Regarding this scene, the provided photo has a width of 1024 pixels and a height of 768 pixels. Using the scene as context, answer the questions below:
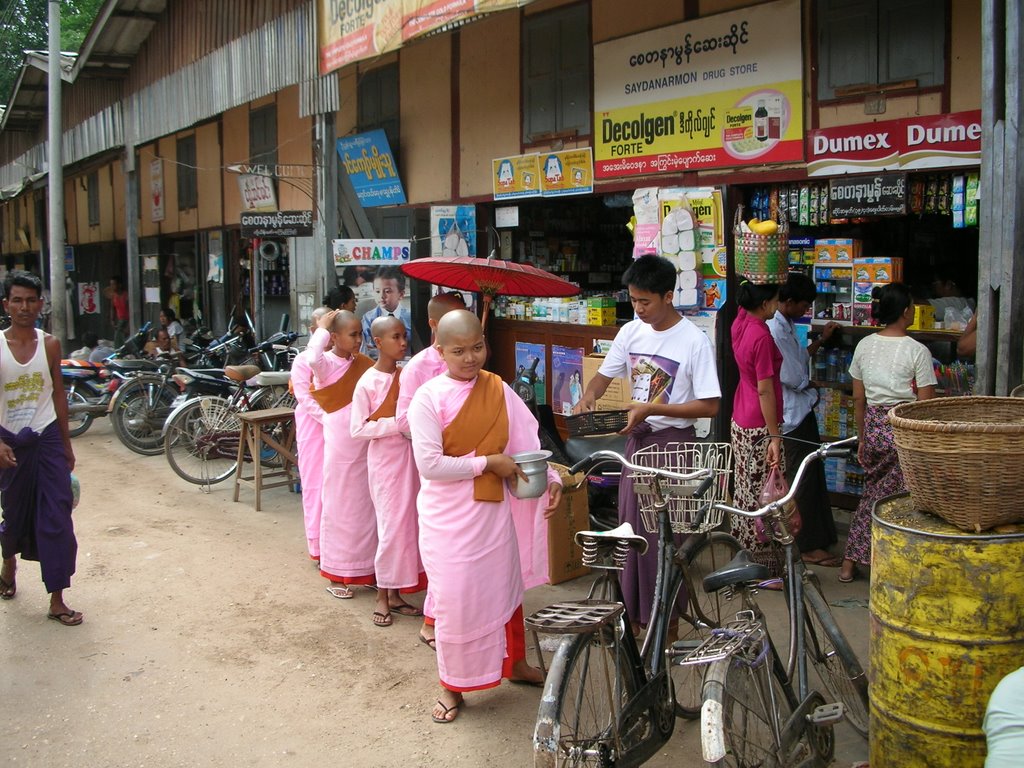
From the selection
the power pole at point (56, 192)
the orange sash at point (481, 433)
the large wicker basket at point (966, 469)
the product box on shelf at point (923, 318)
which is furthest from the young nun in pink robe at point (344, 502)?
the power pole at point (56, 192)

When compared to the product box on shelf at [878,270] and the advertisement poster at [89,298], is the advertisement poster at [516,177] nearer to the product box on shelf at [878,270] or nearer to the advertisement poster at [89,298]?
the product box on shelf at [878,270]

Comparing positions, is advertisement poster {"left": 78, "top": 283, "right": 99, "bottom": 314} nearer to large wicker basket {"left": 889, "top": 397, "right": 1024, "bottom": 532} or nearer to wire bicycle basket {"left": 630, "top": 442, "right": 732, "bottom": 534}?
wire bicycle basket {"left": 630, "top": 442, "right": 732, "bottom": 534}

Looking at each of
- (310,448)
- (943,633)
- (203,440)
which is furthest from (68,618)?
(943,633)

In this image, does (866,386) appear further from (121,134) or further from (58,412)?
(121,134)

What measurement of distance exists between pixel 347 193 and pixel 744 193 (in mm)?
5757

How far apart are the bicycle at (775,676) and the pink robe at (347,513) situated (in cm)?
276

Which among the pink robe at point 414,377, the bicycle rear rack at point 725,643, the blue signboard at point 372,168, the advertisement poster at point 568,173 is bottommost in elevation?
the bicycle rear rack at point 725,643

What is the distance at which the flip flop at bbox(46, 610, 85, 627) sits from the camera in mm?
5371

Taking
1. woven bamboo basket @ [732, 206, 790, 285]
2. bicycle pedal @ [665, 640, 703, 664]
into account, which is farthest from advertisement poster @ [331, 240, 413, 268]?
bicycle pedal @ [665, 640, 703, 664]

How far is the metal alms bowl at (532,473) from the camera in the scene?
13.0ft

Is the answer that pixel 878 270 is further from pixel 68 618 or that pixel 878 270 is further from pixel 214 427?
pixel 214 427

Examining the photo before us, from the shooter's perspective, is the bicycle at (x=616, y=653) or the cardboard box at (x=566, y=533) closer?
the bicycle at (x=616, y=653)

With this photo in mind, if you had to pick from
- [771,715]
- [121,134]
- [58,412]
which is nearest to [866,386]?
[771,715]

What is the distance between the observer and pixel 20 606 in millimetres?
5684
